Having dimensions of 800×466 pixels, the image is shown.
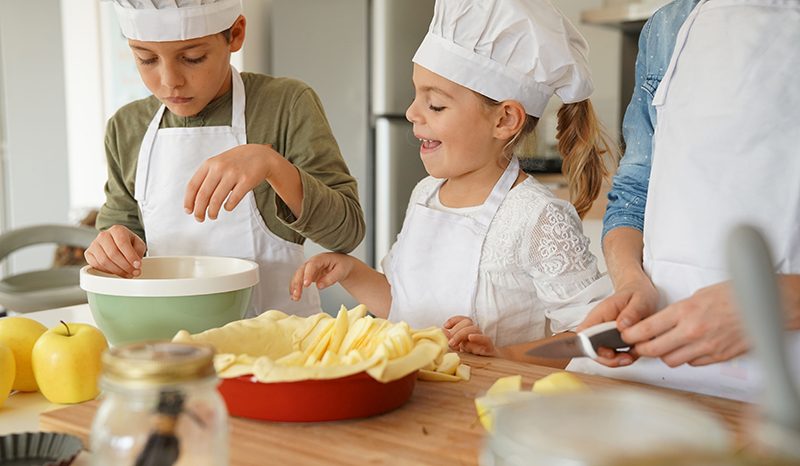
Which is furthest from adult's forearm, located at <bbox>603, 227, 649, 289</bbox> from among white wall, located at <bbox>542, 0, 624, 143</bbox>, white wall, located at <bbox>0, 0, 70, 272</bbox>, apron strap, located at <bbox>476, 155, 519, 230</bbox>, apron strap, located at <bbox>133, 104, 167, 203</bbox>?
white wall, located at <bbox>0, 0, 70, 272</bbox>

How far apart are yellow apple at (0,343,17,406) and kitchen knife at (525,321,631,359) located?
592 millimetres

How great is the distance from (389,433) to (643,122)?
0.62m

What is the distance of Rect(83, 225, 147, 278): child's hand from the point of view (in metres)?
1.04

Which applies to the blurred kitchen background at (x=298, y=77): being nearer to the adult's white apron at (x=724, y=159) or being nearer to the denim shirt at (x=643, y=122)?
the denim shirt at (x=643, y=122)

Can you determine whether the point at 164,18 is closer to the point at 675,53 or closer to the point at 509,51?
the point at 509,51

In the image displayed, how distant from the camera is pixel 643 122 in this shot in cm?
98

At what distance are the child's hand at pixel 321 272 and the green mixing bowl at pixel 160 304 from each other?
0.64 feet

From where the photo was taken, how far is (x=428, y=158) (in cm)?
120

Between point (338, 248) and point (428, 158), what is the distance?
0.24 metres

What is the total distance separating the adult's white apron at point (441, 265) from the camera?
117cm

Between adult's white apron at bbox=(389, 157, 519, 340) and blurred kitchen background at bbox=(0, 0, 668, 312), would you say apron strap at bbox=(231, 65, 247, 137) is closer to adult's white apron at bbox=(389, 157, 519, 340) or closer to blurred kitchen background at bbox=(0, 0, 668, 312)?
adult's white apron at bbox=(389, 157, 519, 340)

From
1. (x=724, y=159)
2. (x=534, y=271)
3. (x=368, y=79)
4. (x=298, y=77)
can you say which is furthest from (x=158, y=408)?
(x=298, y=77)

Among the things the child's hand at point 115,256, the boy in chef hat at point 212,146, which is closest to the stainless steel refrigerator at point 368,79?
the boy in chef hat at point 212,146

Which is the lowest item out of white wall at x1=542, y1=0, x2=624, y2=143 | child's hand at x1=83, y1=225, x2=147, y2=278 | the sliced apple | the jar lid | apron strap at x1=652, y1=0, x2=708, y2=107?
the sliced apple
